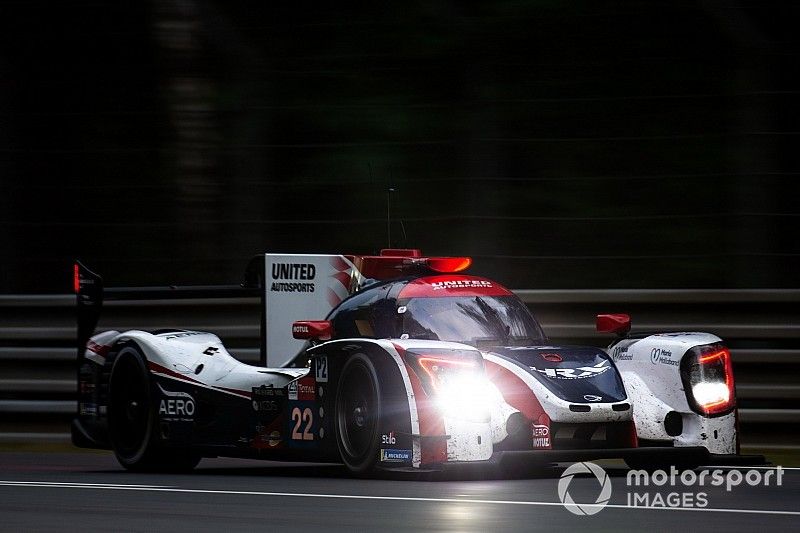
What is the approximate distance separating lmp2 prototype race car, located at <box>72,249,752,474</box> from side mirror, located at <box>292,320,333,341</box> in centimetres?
1

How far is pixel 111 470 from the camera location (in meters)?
10.4

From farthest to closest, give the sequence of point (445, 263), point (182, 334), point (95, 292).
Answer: point (95, 292), point (182, 334), point (445, 263)

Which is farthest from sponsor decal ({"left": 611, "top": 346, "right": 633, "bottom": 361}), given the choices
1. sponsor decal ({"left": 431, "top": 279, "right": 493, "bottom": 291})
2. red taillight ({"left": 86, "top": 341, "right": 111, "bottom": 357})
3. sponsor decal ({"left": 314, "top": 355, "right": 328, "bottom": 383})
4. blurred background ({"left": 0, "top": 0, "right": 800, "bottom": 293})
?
red taillight ({"left": 86, "top": 341, "right": 111, "bottom": 357})

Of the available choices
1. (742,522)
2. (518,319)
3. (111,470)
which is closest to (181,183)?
(111,470)

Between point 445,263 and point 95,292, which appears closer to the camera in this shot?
point 445,263

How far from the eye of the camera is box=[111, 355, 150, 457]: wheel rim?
10.4m

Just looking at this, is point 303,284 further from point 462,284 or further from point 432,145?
point 432,145

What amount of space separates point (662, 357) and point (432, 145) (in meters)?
3.16

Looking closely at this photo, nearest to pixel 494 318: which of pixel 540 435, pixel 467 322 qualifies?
pixel 467 322

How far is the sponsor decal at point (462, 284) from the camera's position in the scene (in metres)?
9.50

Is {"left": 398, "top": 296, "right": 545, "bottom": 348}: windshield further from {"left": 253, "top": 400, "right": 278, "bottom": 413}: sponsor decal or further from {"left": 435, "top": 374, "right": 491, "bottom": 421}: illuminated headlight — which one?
{"left": 253, "top": 400, "right": 278, "bottom": 413}: sponsor decal

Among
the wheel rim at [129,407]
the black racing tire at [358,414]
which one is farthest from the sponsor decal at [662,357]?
the wheel rim at [129,407]
